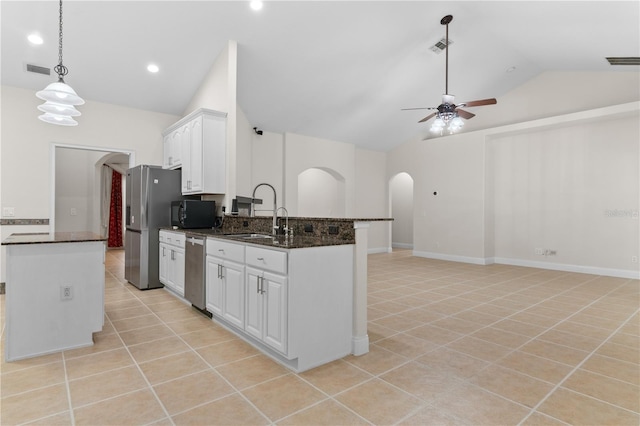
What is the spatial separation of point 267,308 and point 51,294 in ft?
5.66

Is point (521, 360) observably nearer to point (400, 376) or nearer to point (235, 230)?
point (400, 376)

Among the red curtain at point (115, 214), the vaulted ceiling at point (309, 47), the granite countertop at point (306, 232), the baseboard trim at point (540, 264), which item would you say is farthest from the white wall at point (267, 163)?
the red curtain at point (115, 214)

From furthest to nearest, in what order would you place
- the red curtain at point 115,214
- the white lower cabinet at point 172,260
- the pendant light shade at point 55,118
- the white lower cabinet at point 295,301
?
1. the red curtain at point 115,214
2. the white lower cabinet at point 172,260
3. the pendant light shade at point 55,118
4. the white lower cabinet at point 295,301

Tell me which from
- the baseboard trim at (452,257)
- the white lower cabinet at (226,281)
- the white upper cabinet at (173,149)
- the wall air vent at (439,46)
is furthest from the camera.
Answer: the baseboard trim at (452,257)

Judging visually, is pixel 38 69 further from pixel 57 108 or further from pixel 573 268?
pixel 573 268

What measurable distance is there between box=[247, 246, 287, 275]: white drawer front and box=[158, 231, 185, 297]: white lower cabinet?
1668mm

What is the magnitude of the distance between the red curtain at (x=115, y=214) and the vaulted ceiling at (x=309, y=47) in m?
4.98

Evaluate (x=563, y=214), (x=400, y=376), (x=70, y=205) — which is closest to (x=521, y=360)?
(x=400, y=376)

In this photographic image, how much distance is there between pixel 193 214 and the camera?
4.47 m

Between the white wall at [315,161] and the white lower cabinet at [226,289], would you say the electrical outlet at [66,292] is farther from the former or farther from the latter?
the white wall at [315,161]

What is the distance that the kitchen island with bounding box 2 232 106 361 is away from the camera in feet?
8.37

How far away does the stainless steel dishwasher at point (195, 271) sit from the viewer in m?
3.53

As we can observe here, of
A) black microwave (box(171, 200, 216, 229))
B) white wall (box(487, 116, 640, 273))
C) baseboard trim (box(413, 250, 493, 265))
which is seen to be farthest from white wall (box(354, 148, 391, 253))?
black microwave (box(171, 200, 216, 229))

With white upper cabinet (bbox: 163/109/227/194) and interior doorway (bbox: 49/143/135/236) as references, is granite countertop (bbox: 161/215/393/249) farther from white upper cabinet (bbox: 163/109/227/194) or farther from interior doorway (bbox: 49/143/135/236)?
interior doorway (bbox: 49/143/135/236)
